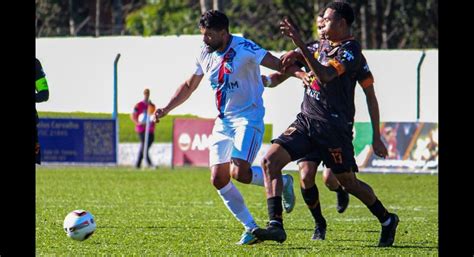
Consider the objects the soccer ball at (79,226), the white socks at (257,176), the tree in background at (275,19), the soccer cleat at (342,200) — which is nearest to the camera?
the soccer ball at (79,226)

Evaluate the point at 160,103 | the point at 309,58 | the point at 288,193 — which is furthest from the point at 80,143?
the point at 309,58

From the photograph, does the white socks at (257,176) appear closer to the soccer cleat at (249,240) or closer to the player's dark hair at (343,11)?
the soccer cleat at (249,240)

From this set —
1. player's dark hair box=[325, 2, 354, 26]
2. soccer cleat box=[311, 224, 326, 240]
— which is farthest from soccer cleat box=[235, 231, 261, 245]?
player's dark hair box=[325, 2, 354, 26]

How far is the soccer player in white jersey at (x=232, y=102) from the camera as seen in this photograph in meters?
9.69

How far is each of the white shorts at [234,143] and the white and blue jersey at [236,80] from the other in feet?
0.26

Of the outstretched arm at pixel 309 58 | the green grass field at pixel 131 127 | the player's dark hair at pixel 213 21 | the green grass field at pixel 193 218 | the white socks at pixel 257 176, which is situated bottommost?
the green grass field at pixel 193 218

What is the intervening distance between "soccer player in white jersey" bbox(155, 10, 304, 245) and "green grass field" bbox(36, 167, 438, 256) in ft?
1.92

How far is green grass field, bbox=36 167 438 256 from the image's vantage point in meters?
9.30

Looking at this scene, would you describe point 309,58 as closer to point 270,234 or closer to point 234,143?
point 234,143

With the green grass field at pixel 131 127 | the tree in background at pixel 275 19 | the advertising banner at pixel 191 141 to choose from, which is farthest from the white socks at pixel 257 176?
the tree in background at pixel 275 19

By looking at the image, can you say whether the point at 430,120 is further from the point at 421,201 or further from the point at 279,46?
the point at 279,46

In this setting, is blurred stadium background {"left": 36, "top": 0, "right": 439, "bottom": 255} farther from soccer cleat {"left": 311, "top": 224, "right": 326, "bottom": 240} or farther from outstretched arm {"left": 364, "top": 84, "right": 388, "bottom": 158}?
outstretched arm {"left": 364, "top": 84, "right": 388, "bottom": 158}

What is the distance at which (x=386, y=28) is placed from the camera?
38750 mm

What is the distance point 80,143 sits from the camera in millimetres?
24234
